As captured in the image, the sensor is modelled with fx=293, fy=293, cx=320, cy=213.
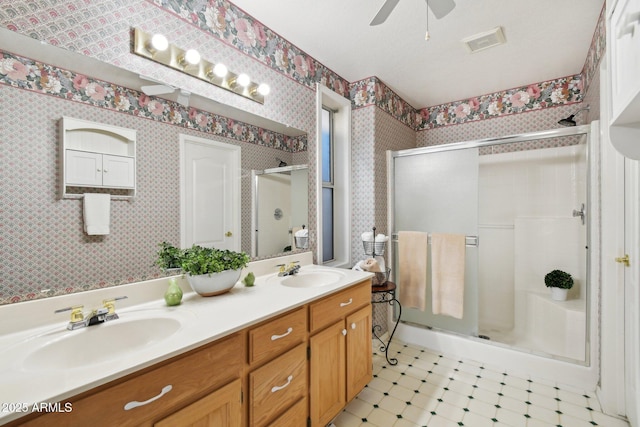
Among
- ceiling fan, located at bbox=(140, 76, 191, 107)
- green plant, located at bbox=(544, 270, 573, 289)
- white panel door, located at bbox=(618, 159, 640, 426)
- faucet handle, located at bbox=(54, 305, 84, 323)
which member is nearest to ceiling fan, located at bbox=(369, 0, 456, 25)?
ceiling fan, located at bbox=(140, 76, 191, 107)

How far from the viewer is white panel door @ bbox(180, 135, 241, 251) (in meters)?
1.54

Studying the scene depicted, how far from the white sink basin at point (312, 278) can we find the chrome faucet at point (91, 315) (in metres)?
0.90

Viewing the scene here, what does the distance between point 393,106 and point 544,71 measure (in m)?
1.33

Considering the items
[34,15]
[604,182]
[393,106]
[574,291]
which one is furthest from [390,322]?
[34,15]

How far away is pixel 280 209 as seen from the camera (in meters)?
2.10

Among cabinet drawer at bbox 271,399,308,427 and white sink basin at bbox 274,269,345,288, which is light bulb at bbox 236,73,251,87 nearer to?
white sink basin at bbox 274,269,345,288

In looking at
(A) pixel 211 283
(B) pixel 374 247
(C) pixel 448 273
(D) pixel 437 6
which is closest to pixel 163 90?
(A) pixel 211 283

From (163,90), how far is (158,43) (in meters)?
0.21

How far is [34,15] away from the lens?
3.64 ft

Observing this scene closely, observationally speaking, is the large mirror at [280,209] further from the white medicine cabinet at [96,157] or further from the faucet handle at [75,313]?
the faucet handle at [75,313]

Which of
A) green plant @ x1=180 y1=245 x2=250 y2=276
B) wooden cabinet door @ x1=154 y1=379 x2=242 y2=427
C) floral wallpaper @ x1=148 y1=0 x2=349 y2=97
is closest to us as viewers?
wooden cabinet door @ x1=154 y1=379 x2=242 y2=427

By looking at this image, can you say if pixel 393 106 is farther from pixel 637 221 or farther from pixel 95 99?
pixel 95 99

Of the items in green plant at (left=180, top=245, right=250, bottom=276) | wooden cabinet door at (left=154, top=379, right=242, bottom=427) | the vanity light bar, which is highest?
the vanity light bar

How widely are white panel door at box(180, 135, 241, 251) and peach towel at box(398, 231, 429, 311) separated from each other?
163 cm
